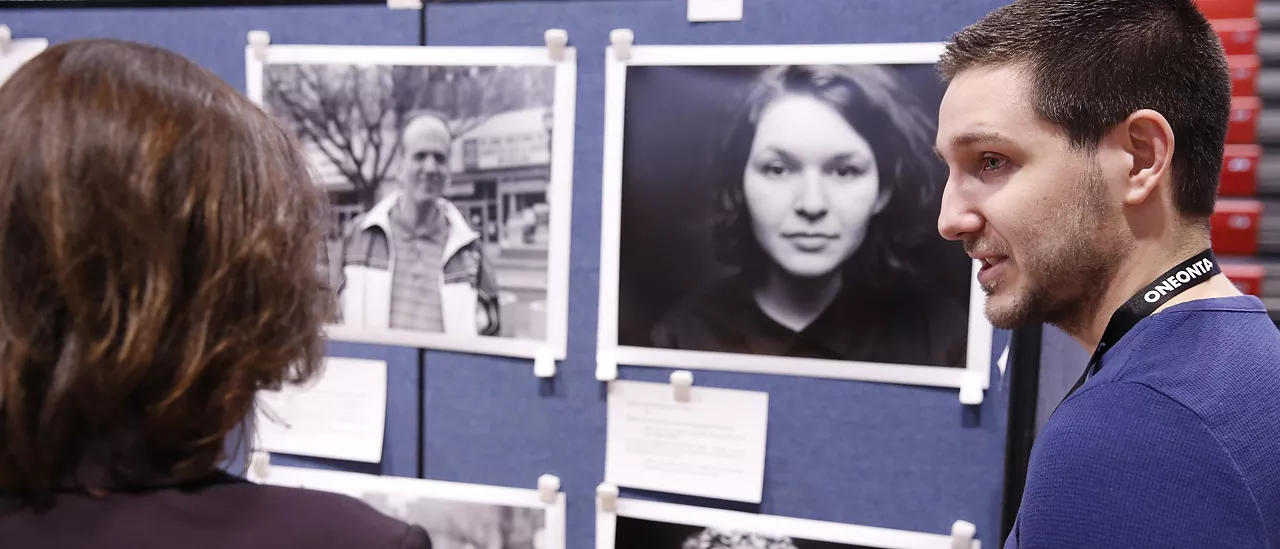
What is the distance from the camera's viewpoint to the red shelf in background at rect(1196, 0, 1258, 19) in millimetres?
840

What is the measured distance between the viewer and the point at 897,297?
0.86m

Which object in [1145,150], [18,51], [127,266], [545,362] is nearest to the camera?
[127,266]

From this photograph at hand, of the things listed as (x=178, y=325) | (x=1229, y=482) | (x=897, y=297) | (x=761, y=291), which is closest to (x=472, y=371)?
(x=761, y=291)

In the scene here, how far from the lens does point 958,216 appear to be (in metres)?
0.70

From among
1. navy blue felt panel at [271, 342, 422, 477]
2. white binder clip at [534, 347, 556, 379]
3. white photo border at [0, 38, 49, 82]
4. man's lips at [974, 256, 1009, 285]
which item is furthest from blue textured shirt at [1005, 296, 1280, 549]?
white photo border at [0, 38, 49, 82]

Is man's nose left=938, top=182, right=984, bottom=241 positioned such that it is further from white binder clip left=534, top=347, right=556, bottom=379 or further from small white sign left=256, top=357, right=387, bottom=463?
small white sign left=256, top=357, right=387, bottom=463

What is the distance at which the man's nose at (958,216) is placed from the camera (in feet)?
2.27

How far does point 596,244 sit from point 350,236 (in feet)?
0.91

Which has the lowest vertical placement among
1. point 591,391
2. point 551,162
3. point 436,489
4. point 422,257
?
point 436,489

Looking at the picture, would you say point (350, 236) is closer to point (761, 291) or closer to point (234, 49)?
point (234, 49)

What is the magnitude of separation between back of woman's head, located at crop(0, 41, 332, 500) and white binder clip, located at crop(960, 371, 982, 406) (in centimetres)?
65

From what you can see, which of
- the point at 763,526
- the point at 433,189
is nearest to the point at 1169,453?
the point at 763,526

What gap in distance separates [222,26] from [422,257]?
362mm

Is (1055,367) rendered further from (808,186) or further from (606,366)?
(606,366)
